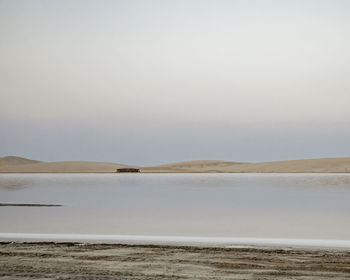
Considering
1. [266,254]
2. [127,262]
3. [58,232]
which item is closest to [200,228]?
[58,232]

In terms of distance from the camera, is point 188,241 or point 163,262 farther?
point 188,241

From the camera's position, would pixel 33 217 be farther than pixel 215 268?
Yes

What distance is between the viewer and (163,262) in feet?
13.2

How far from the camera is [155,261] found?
4070 millimetres

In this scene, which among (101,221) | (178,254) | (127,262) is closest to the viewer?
(127,262)

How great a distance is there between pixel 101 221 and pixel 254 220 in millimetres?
2485

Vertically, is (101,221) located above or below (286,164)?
below

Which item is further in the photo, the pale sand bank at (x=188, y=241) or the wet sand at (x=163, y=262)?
the pale sand bank at (x=188, y=241)

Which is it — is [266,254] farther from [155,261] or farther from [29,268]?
[29,268]

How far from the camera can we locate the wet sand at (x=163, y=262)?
11.6 ft

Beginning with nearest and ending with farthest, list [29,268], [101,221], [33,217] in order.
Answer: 1. [29,268]
2. [101,221]
3. [33,217]

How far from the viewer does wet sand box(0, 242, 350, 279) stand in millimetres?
3547

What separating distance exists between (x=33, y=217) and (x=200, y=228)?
10.2 ft

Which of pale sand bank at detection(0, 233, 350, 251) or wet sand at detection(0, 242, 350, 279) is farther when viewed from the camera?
pale sand bank at detection(0, 233, 350, 251)
